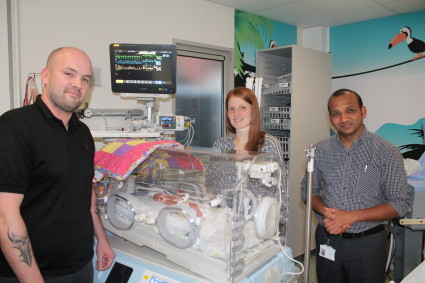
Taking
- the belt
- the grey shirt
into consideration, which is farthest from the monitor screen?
the belt

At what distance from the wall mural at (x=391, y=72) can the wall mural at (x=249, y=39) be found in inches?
39.0

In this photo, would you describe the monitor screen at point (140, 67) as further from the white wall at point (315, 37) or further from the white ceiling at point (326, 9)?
the white wall at point (315, 37)

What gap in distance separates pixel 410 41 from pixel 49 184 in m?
4.24

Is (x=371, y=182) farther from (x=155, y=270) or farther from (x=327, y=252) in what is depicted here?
(x=155, y=270)

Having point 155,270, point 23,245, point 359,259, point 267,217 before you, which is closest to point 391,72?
point 359,259

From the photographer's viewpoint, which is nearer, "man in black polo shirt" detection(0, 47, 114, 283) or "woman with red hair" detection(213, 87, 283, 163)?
"man in black polo shirt" detection(0, 47, 114, 283)

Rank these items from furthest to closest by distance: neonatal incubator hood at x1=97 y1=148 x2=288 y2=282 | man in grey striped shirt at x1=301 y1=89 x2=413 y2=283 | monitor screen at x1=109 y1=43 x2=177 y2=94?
1. monitor screen at x1=109 y1=43 x2=177 y2=94
2. man in grey striped shirt at x1=301 y1=89 x2=413 y2=283
3. neonatal incubator hood at x1=97 y1=148 x2=288 y2=282

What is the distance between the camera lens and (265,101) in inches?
157

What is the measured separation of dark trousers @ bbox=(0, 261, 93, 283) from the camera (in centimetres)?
134

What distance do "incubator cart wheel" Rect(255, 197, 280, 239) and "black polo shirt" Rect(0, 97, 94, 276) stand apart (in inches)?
30.5

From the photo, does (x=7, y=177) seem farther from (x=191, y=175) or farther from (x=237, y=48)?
(x=237, y=48)

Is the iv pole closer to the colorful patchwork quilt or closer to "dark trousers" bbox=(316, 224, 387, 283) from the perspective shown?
"dark trousers" bbox=(316, 224, 387, 283)

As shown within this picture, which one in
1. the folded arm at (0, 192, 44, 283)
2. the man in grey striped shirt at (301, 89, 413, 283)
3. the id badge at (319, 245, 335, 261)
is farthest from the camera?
the id badge at (319, 245, 335, 261)

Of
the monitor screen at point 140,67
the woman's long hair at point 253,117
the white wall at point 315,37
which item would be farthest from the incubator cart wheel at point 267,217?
the white wall at point 315,37
